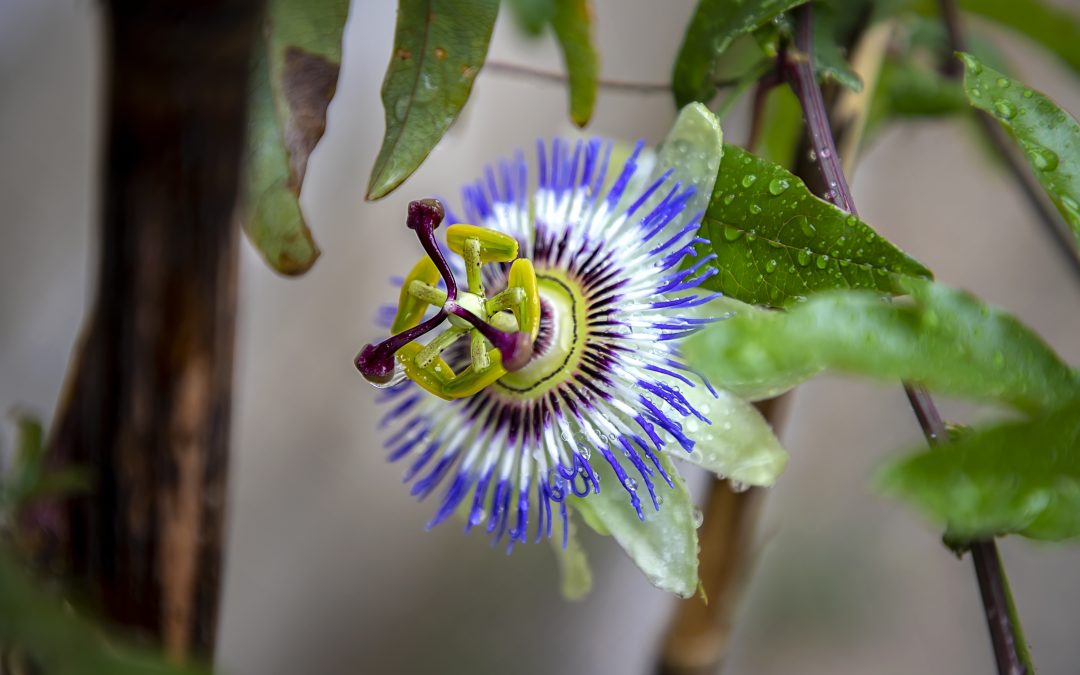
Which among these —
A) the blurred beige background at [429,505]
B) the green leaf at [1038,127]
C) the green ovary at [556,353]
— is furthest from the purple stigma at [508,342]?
the blurred beige background at [429,505]

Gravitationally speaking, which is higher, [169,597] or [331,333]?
[331,333]

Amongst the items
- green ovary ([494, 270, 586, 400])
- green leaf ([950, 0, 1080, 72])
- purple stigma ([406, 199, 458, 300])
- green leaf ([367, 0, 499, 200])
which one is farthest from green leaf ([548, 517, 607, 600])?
green leaf ([950, 0, 1080, 72])

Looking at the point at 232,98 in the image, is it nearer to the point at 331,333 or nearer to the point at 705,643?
the point at 705,643

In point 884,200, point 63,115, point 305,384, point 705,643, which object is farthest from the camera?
point 884,200

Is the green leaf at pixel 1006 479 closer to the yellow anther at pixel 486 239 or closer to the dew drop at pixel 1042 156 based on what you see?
the dew drop at pixel 1042 156

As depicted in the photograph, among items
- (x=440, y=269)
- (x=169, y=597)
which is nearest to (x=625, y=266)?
(x=440, y=269)

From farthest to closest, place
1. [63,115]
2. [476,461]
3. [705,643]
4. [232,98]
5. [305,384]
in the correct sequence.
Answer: [305,384] < [63,115] < [705,643] < [476,461] < [232,98]

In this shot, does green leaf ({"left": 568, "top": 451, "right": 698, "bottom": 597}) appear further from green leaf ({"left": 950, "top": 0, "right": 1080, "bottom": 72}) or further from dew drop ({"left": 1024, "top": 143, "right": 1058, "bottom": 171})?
green leaf ({"left": 950, "top": 0, "right": 1080, "bottom": 72})
